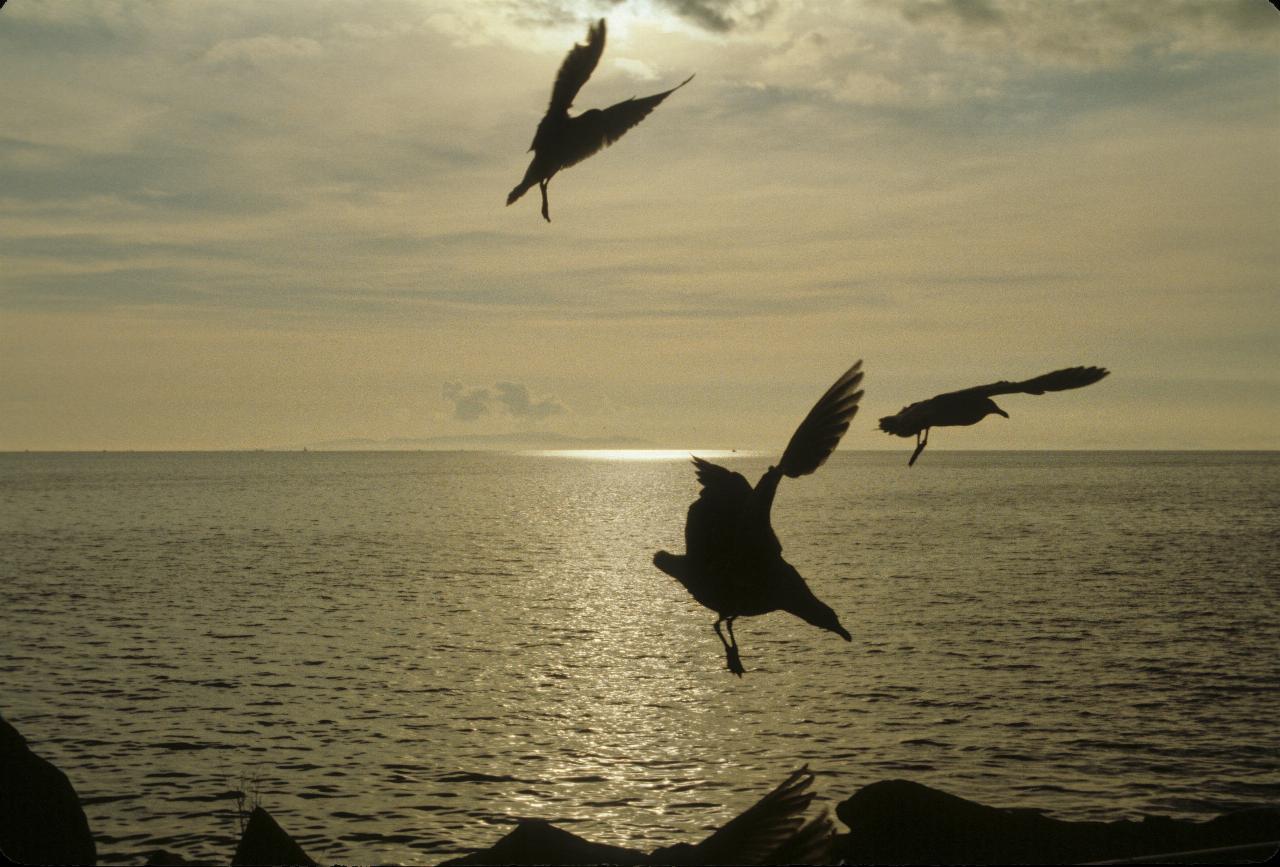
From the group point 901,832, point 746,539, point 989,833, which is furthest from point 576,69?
point 989,833

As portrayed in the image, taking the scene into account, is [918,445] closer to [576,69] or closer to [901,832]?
[576,69]

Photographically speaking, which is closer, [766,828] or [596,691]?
[766,828]

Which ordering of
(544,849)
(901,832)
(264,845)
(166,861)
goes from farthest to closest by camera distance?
(901,832) → (166,861) → (264,845) → (544,849)

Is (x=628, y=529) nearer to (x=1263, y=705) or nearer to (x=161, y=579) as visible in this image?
(x=161, y=579)

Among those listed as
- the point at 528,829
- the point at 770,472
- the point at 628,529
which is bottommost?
the point at 628,529

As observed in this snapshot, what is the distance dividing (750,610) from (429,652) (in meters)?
46.7

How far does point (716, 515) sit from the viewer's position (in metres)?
3.57

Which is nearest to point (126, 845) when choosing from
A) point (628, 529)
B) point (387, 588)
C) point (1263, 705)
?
point (1263, 705)

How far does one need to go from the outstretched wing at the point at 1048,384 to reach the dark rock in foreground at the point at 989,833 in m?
8.90

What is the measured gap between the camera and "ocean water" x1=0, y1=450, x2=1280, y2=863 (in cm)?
2738

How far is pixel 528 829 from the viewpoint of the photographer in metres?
9.12

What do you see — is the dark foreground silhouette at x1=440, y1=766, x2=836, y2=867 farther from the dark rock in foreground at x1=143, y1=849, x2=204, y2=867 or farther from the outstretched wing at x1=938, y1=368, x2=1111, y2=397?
the dark rock in foreground at x1=143, y1=849, x2=204, y2=867

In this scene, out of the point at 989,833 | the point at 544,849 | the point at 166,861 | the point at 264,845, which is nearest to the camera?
the point at 544,849

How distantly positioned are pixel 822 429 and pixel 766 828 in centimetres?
148
